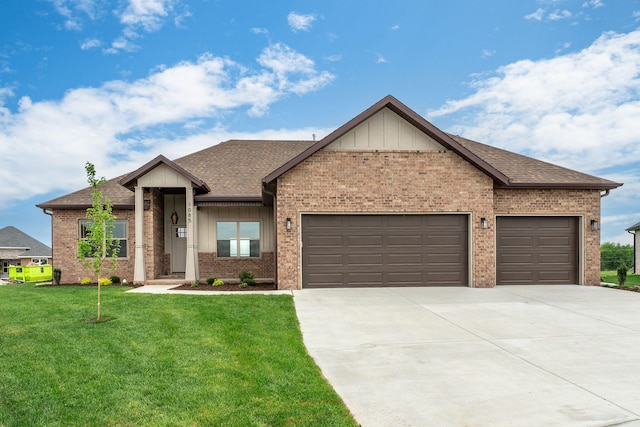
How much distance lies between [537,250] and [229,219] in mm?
11121

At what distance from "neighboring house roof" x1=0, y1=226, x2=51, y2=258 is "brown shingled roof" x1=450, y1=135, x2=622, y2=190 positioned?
39996 mm

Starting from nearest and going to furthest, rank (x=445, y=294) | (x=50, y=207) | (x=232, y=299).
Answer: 1. (x=232, y=299)
2. (x=445, y=294)
3. (x=50, y=207)

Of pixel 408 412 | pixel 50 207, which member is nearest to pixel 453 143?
pixel 408 412

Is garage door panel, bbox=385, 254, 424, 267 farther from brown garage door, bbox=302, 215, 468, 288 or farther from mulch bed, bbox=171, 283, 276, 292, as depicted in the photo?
mulch bed, bbox=171, 283, 276, 292

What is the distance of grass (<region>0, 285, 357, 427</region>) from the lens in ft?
14.9

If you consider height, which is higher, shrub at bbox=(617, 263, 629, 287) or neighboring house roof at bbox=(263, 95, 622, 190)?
neighboring house roof at bbox=(263, 95, 622, 190)

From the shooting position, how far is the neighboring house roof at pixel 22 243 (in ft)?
131

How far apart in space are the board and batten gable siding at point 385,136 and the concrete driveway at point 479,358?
4.74 metres

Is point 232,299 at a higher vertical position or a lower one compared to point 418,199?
lower

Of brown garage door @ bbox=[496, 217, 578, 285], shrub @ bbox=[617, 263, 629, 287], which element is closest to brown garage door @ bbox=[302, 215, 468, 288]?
brown garage door @ bbox=[496, 217, 578, 285]

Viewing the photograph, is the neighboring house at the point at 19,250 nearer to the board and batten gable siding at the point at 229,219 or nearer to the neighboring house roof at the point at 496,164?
the board and batten gable siding at the point at 229,219

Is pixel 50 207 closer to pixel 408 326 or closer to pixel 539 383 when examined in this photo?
pixel 408 326

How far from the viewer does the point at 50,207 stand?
54.7 feet

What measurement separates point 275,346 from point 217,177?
1193cm
